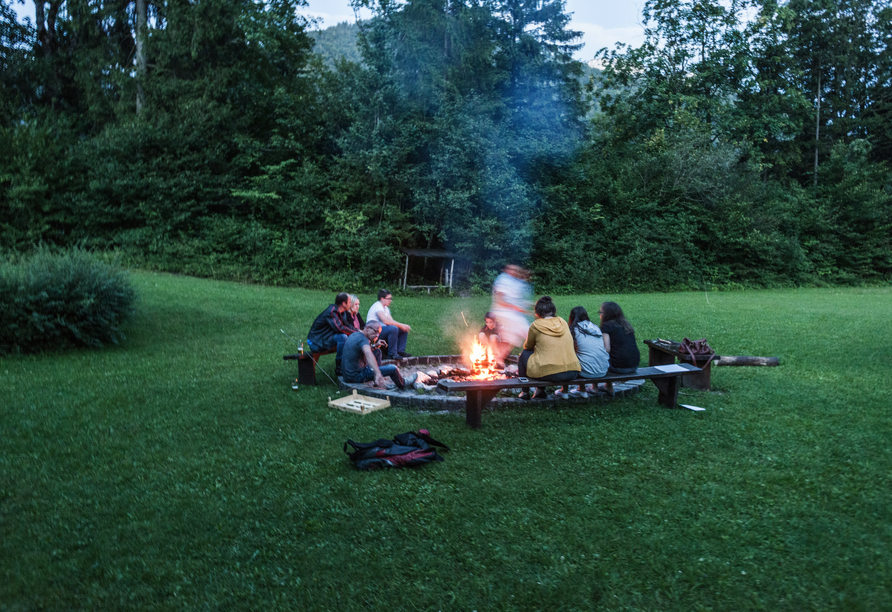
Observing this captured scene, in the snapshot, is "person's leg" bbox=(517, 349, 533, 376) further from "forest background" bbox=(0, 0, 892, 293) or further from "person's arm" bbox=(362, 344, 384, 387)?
"forest background" bbox=(0, 0, 892, 293)

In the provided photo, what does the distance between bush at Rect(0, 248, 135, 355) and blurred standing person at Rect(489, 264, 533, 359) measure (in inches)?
275

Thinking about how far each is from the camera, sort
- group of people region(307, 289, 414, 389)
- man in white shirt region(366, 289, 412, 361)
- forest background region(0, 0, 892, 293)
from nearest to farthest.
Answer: group of people region(307, 289, 414, 389) < man in white shirt region(366, 289, 412, 361) < forest background region(0, 0, 892, 293)

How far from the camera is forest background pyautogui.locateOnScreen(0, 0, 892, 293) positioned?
24094 millimetres

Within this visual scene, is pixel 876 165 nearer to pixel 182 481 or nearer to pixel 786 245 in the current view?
pixel 786 245

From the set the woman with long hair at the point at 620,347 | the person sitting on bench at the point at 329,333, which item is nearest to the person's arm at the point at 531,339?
the woman with long hair at the point at 620,347

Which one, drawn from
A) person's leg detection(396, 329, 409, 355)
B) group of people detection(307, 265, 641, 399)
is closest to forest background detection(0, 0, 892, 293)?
person's leg detection(396, 329, 409, 355)

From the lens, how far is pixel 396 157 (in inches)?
943

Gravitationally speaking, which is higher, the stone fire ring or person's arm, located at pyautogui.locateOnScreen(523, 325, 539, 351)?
person's arm, located at pyautogui.locateOnScreen(523, 325, 539, 351)

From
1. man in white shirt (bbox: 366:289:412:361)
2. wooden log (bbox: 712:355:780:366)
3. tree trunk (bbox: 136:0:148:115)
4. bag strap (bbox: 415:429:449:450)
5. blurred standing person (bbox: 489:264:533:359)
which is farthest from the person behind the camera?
tree trunk (bbox: 136:0:148:115)

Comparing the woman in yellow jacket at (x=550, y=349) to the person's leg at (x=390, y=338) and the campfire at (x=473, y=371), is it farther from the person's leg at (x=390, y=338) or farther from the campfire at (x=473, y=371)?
the person's leg at (x=390, y=338)

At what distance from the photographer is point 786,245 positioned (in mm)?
30156

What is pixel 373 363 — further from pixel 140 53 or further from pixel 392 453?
pixel 140 53

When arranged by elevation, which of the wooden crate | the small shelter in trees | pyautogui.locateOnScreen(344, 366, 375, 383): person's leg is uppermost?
the small shelter in trees

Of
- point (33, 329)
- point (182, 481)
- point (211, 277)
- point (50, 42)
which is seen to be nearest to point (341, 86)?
point (211, 277)
